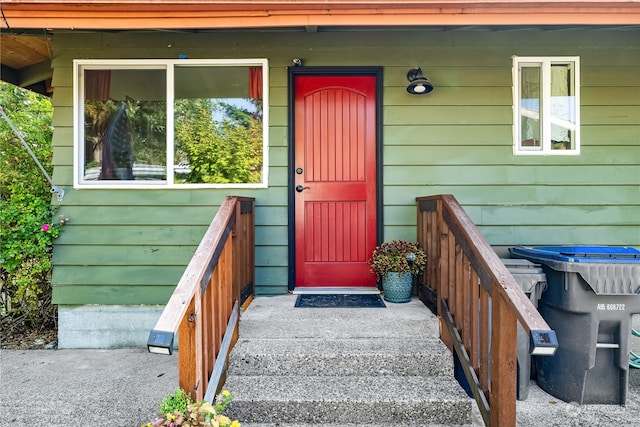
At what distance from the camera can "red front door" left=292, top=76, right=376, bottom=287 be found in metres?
3.36

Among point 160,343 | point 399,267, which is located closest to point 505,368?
point 399,267

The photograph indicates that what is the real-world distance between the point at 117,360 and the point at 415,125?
311 centimetres

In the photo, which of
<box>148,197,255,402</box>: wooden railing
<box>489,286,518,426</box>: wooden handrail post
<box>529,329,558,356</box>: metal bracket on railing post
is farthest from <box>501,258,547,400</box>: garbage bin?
<box>148,197,255,402</box>: wooden railing

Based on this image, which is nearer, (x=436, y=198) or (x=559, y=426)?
(x=559, y=426)

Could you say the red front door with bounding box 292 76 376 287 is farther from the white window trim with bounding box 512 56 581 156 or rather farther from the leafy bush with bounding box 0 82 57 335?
the leafy bush with bounding box 0 82 57 335

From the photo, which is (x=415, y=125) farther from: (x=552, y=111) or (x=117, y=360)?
(x=117, y=360)

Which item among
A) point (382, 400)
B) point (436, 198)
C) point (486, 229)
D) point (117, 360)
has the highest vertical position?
point (436, 198)

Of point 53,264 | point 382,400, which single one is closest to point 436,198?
point 382,400

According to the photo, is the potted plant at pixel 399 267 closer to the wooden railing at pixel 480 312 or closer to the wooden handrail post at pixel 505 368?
the wooden railing at pixel 480 312

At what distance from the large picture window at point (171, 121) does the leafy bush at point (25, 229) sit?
0.50 metres

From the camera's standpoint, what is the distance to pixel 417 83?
3.17 meters

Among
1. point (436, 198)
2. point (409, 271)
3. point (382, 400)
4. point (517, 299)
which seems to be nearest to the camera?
point (517, 299)

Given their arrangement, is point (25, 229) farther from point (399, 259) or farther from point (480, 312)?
point (480, 312)

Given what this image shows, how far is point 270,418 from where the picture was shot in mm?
1998
